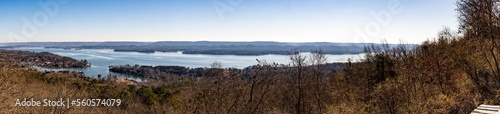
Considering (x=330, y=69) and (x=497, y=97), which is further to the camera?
(x=330, y=69)

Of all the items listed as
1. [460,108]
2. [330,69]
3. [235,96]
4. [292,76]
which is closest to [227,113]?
[235,96]

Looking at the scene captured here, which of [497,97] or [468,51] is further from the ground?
[468,51]

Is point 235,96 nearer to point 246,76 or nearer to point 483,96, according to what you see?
point 246,76

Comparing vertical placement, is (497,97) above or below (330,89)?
above

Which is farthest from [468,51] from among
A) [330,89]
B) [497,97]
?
[330,89]

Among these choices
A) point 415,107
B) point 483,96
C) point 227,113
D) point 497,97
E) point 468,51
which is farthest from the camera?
point 227,113

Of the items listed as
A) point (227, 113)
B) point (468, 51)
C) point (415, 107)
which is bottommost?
point (227, 113)

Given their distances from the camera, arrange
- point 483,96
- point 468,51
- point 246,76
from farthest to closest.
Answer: point 246,76
point 468,51
point 483,96

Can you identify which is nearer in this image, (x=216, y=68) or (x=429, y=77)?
(x=429, y=77)

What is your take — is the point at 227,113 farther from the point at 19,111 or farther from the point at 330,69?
the point at 330,69
